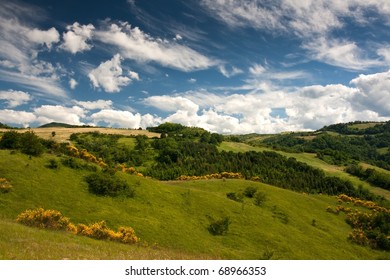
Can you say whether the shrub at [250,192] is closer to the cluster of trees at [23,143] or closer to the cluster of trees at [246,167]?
the cluster of trees at [23,143]

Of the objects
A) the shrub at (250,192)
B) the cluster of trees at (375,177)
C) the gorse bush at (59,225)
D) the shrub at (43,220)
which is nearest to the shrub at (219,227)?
the gorse bush at (59,225)

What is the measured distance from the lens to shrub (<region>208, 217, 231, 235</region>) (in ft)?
149

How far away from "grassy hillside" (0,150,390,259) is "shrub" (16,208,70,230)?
4.41ft

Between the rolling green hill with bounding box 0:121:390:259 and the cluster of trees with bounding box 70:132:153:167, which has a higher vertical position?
the cluster of trees with bounding box 70:132:153:167

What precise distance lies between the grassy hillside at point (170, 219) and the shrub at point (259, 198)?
3.43 feet

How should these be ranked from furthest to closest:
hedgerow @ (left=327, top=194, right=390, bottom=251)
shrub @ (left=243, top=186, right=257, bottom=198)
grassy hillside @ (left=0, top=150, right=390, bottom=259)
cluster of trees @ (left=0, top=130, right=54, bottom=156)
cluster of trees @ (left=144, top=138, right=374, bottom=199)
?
cluster of trees @ (left=144, top=138, right=374, bottom=199), shrub @ (left=243, top=186, right=257, bottom=198), hedgerow @ (left=327, top=194, right=390, bottom=251), cluster of trees @ (left=0, top=130, right=54, bottom=156), grassy hillside @ (left=0, top=150, right=390, bottom=259)

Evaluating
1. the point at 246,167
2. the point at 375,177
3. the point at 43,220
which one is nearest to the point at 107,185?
the point at 43,220

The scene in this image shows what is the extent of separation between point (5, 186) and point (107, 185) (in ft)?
40.2

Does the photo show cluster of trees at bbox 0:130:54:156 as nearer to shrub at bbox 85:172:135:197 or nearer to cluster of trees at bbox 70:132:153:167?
shrub at bbox 85:172:135:197

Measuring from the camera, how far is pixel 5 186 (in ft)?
126

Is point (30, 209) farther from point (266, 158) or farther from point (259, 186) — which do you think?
point (266, 158)

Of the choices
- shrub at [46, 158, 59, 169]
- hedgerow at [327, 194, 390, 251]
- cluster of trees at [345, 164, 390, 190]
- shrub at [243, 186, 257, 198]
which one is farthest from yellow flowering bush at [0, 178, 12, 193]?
cluster of trees at [345, 164, 390, 190]

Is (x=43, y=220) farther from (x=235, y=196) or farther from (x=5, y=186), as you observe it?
(x=235, y=196)
